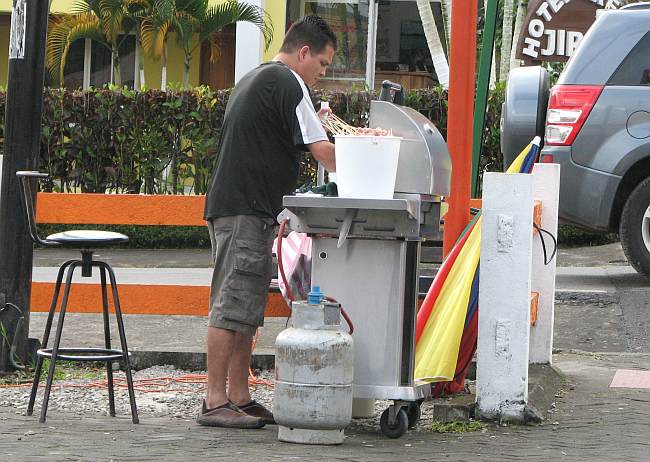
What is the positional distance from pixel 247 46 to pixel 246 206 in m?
15.2

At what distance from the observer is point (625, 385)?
6.59m

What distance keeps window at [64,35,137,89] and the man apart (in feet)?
54.6

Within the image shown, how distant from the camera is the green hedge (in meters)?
13.9

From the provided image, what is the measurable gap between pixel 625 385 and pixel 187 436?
2461 millimetres

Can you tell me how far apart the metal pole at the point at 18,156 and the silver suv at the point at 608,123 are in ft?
13.0

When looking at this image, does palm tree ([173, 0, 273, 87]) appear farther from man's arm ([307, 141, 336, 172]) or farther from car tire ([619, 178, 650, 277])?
man's arm ([307, 141, 336, 172])

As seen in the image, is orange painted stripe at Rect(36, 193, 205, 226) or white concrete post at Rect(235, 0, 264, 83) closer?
orange painted stripe at Rect(36, 193, 205, 226)

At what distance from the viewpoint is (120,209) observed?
778 centimetres

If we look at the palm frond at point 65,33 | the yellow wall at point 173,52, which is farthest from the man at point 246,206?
the yellow wall at point 173,52

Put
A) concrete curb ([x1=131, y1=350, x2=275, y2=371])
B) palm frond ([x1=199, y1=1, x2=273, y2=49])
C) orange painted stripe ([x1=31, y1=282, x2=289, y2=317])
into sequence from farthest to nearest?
palm frond ([x1=199, y1=1, x2=273, y2=49]), orange painted stripe ([x1=31, y1=282, x2=289, y2=317]), concrete curb ([x1=131, y1=350, x2=275, y2=371])

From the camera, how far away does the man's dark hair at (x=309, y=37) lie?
5859 millimetres

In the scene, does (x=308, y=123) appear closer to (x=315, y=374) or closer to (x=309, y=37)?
(x=309, y=37)

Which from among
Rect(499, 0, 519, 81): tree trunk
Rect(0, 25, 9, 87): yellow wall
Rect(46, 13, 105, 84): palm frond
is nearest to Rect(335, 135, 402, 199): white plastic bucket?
Rect(499, 0, 519, 81): tree trunk

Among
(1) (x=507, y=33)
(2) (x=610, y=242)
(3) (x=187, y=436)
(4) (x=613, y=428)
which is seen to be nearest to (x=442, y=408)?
(4) (x=613, y=428)
